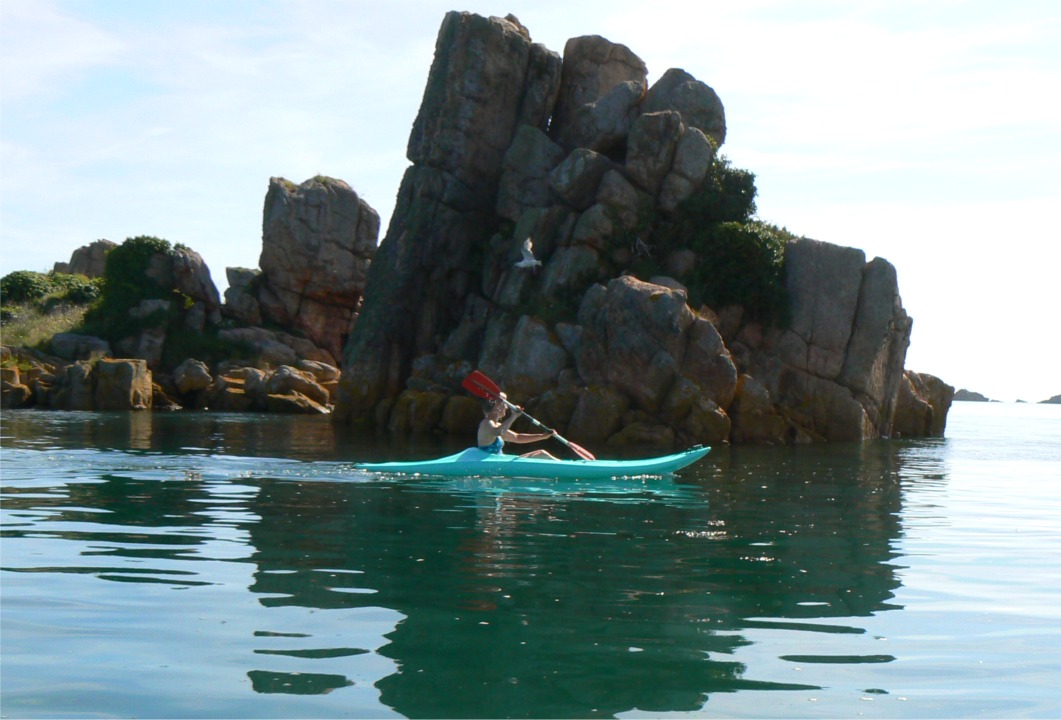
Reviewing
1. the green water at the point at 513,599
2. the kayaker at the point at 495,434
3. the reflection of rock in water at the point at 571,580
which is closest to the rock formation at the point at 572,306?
the kayaker at the point at 495,434

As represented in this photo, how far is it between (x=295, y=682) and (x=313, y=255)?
172 feet

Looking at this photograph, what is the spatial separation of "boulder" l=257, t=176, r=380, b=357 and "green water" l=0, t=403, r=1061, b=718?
3985cm

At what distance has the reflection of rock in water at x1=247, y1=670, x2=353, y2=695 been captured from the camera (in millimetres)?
6172

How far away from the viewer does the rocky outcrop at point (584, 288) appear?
1238 inches

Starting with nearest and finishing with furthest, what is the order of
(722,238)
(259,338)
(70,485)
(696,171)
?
(70,485)
(722,238)
(696,171)
(259,338)

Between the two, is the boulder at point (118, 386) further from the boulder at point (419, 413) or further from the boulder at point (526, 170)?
the boulder at point (526, 170)

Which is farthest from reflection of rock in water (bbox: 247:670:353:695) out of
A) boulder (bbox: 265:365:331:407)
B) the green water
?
boulder (bbox: 265:365:331:407)

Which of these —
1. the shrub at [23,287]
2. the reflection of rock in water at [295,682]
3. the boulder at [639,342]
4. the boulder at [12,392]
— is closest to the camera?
the reflection of rock in water at [295,682]

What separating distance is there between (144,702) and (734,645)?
3.74 metres

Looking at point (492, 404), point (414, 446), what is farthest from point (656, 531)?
point (414, 446)

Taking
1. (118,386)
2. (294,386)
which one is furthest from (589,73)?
(118,386)

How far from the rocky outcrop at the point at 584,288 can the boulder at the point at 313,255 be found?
47.3 ft

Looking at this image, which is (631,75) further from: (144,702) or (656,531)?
(144,702)

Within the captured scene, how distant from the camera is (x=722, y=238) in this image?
36.3 metres
